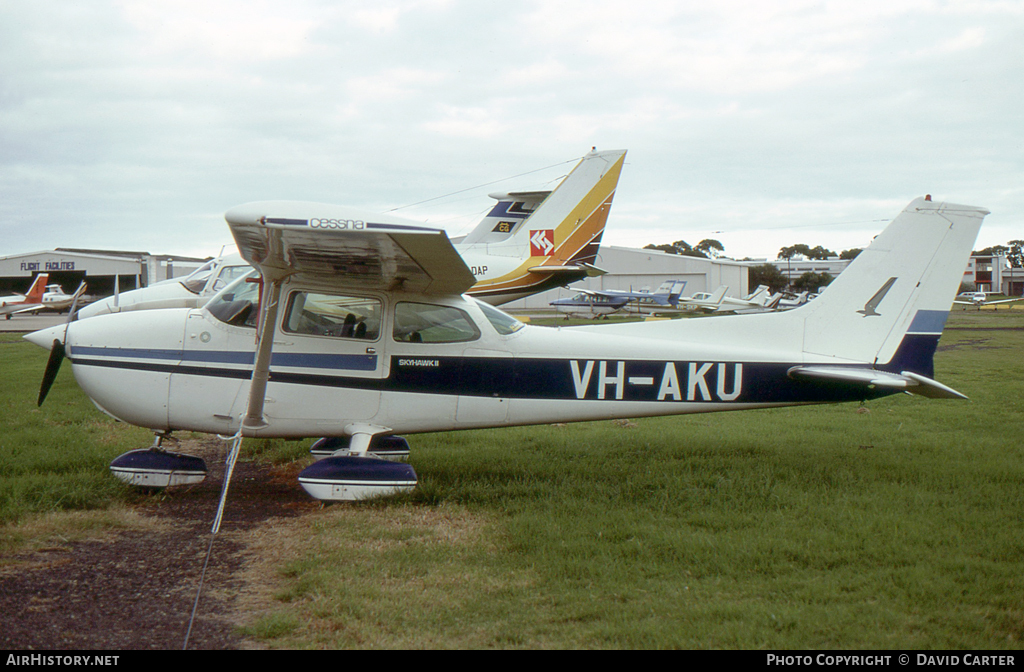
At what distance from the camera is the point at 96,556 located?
4.52 metres

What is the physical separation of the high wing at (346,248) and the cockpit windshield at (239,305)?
0.62m

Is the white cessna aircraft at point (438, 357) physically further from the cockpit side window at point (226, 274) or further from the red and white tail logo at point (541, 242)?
the red and white tail logo at point (541, 242)

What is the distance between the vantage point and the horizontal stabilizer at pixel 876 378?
19.3ft

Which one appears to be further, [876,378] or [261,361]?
[876,378]

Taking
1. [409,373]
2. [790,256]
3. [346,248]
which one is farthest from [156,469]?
[790,256]

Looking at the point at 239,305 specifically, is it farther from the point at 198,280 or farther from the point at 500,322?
the point at 198,280

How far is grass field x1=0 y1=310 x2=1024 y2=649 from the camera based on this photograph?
11.1 feet

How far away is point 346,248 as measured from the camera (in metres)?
4.97

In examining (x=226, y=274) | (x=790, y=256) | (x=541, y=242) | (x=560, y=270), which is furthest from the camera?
(x=790, y=256)

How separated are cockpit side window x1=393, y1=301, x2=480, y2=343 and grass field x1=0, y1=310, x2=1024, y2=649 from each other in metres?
1.29

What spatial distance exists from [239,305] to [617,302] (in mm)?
37468

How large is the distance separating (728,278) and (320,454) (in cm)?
6398

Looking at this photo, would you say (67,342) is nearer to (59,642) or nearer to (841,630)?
(59,642)

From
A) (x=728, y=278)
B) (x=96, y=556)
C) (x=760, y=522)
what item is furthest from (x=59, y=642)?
(x=728, y=278)
